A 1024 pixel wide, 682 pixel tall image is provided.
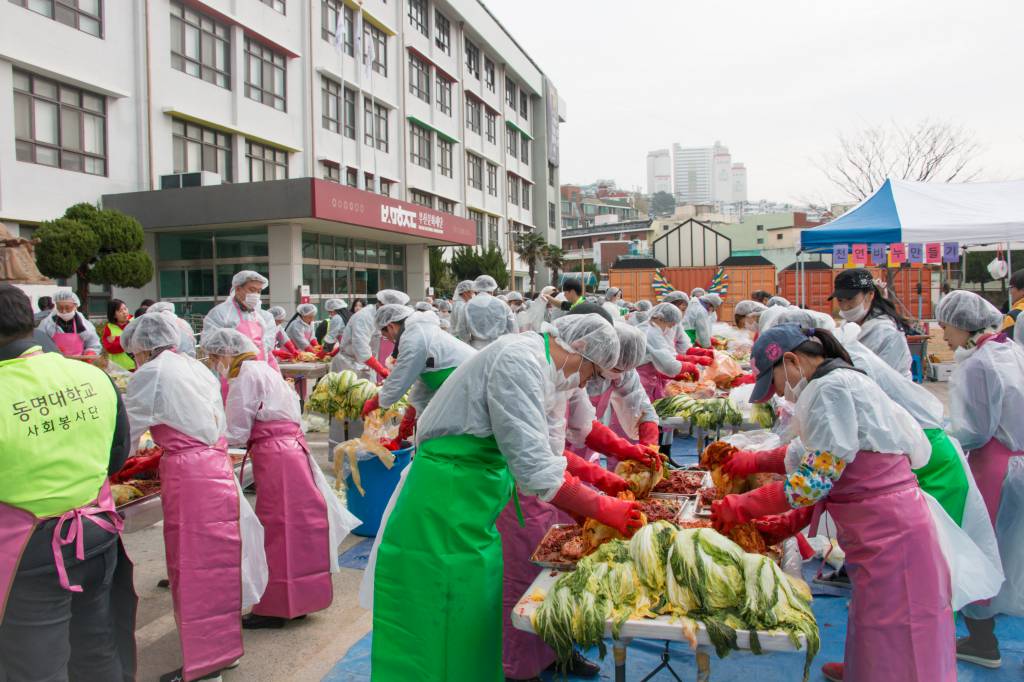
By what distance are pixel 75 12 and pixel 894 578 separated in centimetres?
1959

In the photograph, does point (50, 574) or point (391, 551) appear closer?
point (50, 574)

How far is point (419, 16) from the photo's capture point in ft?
110

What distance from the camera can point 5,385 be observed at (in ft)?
8.35

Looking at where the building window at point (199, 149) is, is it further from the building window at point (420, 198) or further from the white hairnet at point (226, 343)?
the white hairnet at point (226, 343)

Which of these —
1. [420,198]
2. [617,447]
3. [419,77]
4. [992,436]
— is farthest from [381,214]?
[992,436]

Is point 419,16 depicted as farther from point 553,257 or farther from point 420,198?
point 553,257

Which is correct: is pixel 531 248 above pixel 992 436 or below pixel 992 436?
above

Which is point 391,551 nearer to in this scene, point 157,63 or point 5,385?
point 5,385

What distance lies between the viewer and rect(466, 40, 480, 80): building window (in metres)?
39.6

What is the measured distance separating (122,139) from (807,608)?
19.4 m

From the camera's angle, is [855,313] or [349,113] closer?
[855,313]

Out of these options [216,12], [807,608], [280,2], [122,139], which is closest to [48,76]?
[122,139]

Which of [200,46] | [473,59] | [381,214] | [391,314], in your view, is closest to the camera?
[391,314]

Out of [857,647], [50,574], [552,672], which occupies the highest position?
[50,574]
